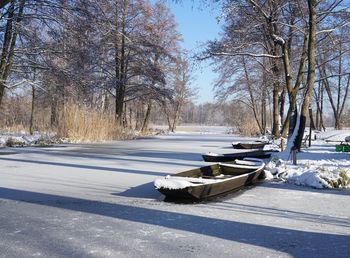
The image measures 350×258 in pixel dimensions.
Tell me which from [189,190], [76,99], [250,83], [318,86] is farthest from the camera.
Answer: [318,86]

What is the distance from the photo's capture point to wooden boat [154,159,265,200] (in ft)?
21.6

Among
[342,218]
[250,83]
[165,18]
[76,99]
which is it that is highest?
[165,18]

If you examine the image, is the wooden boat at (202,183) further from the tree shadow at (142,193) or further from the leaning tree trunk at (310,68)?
the leaning tree trunk at (310,68)

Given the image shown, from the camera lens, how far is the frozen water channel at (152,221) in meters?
4.23

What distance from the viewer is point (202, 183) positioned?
6863 millimetres

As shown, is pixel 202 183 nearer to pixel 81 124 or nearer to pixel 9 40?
pixel 9 40

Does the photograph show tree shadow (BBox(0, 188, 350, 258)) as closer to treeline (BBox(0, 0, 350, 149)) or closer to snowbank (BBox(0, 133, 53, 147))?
treeline (BBox(0, 0, 350, 149))

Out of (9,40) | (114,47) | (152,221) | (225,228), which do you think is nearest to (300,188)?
(225,228)

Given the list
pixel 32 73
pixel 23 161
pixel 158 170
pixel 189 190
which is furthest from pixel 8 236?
pixel 32 73

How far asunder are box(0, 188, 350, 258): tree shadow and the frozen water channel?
11 millimetres

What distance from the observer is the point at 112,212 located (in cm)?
589

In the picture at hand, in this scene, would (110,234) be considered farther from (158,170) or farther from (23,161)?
(23,161)

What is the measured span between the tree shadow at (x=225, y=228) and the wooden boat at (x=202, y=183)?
64 cm

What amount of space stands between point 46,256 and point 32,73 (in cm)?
1571
